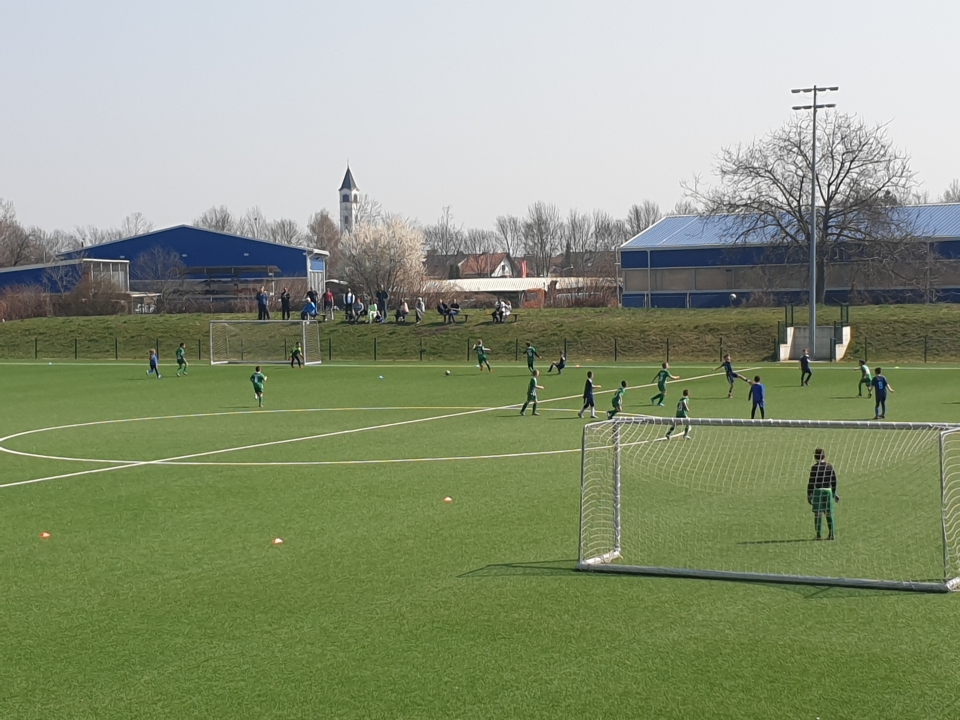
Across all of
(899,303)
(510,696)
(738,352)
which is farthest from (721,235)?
(510,696)

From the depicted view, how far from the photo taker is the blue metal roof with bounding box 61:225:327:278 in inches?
3824

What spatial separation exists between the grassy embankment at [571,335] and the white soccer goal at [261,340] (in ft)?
4.17

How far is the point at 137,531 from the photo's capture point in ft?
57.0

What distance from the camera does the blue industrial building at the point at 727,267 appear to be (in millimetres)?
78438

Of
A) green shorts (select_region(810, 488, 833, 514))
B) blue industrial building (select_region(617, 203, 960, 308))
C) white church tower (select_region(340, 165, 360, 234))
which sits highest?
white church tower (select_region(340, 165, 360, 234))

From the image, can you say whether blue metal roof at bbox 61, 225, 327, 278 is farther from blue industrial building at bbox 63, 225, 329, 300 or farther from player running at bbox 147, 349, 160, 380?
player running at bbox 147, 349, 160, 380

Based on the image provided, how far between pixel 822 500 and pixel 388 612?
21.5ft

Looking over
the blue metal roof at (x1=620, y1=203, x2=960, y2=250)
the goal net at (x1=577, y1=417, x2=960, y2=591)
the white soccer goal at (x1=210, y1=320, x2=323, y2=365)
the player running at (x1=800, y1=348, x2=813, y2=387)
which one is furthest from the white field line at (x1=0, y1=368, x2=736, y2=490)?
the blue metal roof at (x1=620, y1=203, x2=960, y2=250)

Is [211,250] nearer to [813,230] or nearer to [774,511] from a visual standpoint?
[813,230]

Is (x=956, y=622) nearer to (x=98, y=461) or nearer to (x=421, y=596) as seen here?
(x=421, y=596)

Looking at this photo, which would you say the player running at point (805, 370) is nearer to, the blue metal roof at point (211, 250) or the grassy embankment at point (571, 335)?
the grassy embankment at point (571, 335)

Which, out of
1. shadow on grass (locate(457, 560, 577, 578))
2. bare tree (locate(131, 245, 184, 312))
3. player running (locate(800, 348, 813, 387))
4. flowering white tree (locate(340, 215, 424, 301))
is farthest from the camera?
bare tree (locate(131, 245, 184, 312))

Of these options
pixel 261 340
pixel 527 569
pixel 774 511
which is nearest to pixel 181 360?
pixel 261 340

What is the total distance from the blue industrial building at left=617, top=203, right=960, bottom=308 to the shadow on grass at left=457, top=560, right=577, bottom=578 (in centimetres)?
6605
